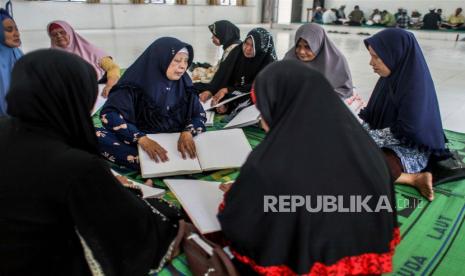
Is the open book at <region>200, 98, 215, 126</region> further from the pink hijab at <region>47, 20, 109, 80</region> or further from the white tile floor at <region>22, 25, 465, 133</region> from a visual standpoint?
the white tile floor at <region>22, 25, 465, 133</region>

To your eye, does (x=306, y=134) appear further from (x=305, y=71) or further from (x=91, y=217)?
(x=91, y=217)

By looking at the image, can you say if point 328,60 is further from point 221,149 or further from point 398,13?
point 398,13

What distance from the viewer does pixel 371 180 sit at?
912 millimetres

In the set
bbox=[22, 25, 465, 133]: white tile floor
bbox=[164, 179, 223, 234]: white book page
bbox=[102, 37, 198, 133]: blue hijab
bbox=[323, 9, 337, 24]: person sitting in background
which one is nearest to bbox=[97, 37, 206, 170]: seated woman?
bbox=[102, 37, 198, 133]: blue hijab

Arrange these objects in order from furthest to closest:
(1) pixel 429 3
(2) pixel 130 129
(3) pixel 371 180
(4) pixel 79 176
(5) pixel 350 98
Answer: (1) pixel 429 3 → (5) pixel 350 98 → (2) pixel 130 129 → (3) pixel 371 180 → (4) pixel 79 176

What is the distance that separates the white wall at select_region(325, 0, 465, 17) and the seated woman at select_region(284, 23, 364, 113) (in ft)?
42.2

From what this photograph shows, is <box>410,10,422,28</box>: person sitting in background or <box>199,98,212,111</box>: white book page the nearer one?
<box>199,98,212,111</box>: white book page

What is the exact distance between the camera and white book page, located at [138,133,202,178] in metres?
1.70

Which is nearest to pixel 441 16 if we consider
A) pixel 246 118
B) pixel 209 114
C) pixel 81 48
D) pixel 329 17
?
pixel 329 17

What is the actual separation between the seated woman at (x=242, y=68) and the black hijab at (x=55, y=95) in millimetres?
1852

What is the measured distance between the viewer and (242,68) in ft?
9.58

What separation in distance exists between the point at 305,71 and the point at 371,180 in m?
0.33

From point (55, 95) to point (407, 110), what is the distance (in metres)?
1.56

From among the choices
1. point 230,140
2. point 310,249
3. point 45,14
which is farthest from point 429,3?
point 310,249
